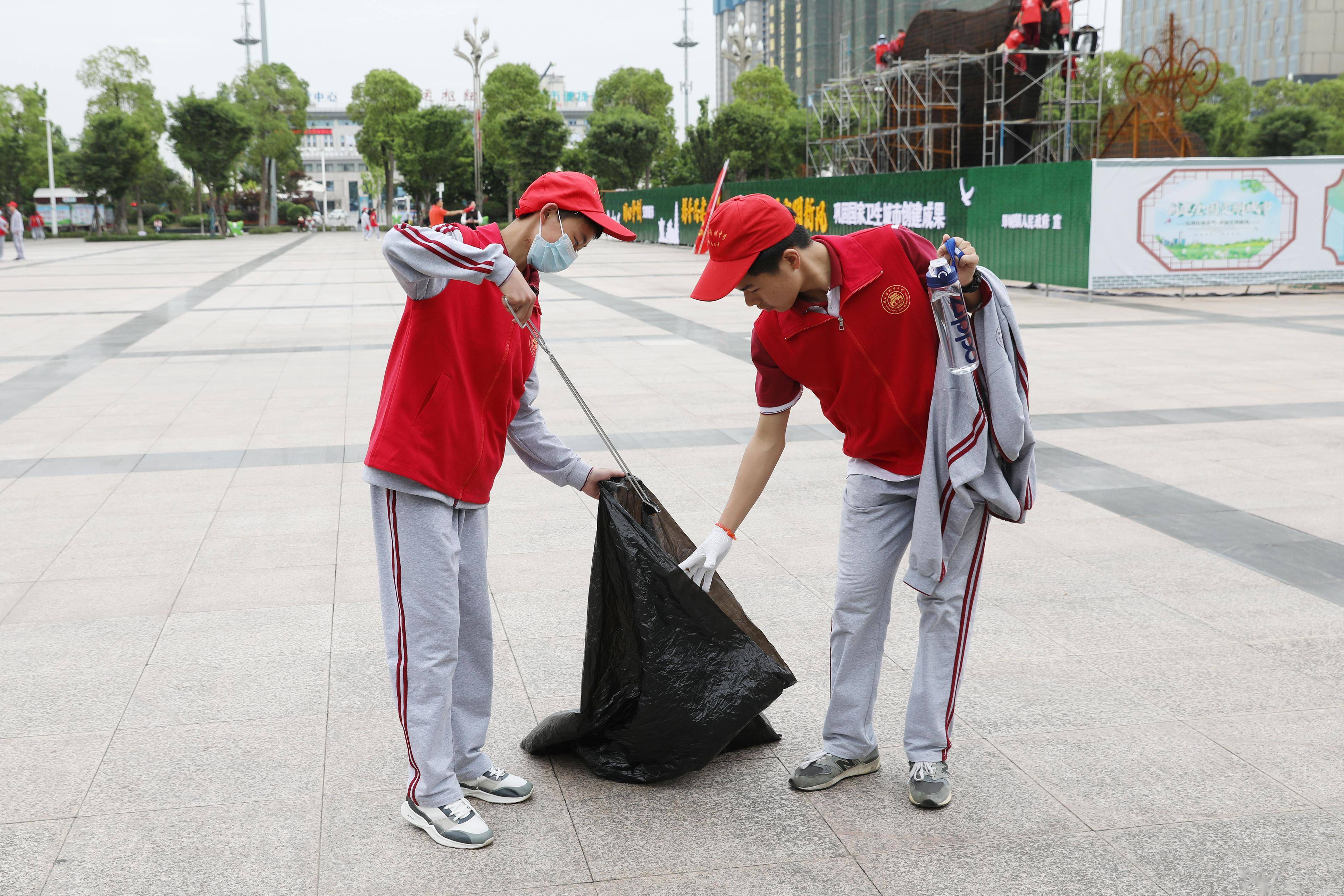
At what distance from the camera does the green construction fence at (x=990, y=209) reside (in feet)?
53.1

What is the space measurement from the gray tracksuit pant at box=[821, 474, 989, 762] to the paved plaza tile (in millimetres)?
217

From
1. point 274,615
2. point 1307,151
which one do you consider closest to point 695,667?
point 274,615

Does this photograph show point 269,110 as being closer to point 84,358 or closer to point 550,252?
point 84,358

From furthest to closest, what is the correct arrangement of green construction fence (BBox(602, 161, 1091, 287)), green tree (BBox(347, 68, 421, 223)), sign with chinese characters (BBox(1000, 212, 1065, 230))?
green tree (BBox(347, 68, 421, 223)), sign with chinese characters (BBox(1000, 212, 1065, 230)), green construction fence (BBox(602, 161, 1091, 287))

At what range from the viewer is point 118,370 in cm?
1066

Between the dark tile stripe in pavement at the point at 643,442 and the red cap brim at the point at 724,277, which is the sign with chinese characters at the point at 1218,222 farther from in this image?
the red cap brim at the point at 724,277

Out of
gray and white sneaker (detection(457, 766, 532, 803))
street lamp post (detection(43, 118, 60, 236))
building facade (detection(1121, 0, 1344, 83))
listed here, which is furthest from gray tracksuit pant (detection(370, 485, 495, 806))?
building facade (detection(1121, 0, 1344, 83))

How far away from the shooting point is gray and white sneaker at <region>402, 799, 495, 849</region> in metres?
2.68

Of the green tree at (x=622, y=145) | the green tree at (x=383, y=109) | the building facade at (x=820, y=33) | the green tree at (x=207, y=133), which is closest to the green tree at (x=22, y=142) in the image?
the green tree at (x=207, y=133)

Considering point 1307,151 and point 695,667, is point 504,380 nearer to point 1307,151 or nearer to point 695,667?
point 695,667

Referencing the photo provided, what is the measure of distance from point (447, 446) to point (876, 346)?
3.23 feet

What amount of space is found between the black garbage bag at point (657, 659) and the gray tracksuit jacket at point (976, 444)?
469mm

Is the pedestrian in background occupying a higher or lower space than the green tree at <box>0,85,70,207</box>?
lower

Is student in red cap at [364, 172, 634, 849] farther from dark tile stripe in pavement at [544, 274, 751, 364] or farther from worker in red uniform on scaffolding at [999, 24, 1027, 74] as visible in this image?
worker in red uniform on scaffolding at [999, 24, 1027, 74]
